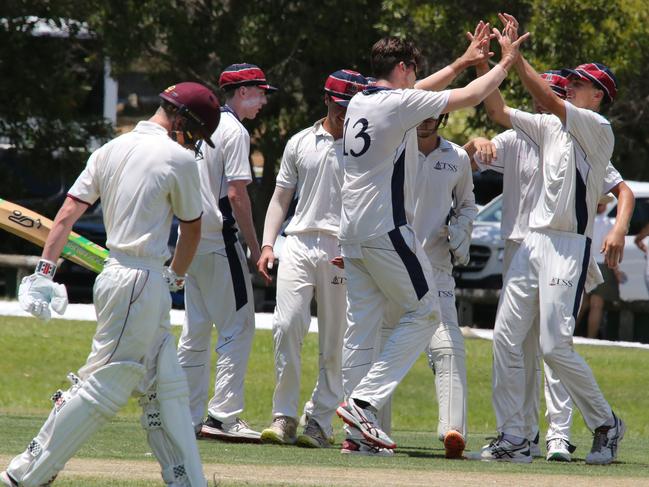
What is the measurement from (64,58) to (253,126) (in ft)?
10.4

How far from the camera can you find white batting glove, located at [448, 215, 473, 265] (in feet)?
32.2

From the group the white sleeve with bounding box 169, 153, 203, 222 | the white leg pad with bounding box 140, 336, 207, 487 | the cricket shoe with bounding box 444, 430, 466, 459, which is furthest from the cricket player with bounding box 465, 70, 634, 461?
the white leg pad with bounding box 140, 336, 207, 487

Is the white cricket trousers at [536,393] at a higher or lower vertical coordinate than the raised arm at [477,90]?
lower

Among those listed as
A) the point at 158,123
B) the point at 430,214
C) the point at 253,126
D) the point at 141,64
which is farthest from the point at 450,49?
the point at 158,123

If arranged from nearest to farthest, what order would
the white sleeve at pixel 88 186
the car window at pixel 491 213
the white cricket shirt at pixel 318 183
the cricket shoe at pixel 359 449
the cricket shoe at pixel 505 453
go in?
the white sleeve at pixel 88 186
the cricket shoe at pixel 359 449
the cricket shoe at pixel 505 453
the white cricket shirt at pixel 318 183
the car window at pixel 491 213

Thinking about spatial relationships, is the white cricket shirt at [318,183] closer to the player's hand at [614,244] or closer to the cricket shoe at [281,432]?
the cricket shoe at [281,432]

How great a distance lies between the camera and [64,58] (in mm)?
24688

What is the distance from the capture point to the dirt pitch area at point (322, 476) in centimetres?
759

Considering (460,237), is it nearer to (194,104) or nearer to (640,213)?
(194,104)

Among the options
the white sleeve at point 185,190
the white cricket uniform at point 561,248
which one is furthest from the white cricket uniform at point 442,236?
the white sleeve at point 185,190

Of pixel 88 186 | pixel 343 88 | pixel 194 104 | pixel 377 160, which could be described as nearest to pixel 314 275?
pixel 343 88

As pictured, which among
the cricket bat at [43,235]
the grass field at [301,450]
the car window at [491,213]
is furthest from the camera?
the car window at [491,213]

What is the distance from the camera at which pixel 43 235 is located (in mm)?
8930

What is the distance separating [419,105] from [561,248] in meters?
1.34
